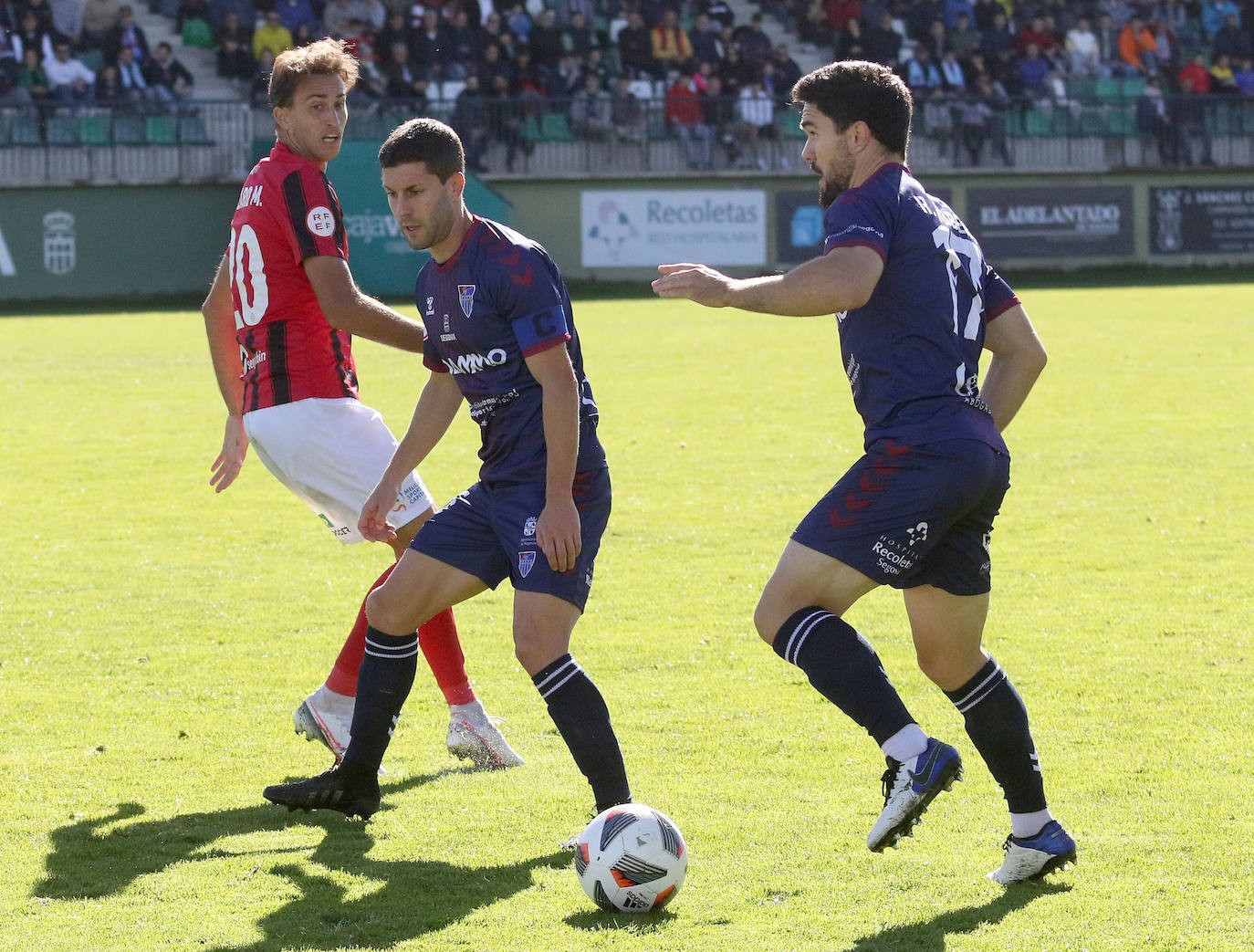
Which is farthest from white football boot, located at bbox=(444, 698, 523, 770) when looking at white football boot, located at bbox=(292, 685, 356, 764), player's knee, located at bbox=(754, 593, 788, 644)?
player's knee, located at bbox=(754, 593, 788, 644)

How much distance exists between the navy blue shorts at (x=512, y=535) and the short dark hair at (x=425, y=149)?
0.89 meters

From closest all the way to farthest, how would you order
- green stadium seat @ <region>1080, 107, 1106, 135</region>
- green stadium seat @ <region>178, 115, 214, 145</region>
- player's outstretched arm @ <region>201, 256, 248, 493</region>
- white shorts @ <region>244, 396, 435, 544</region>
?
white shorts @ <region>244, 396, 435, 544</region> → player's outstretched arm @ <region>201, 256, 248, 493</region> → green stadium seat @ <region>178, 115, 214, 145</region> → green stadium seat @ <region>1080, 107, 1106, 135</region>

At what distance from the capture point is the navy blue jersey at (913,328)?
3.88m

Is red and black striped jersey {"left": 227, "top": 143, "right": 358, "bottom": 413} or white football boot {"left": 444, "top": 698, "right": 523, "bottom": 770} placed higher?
red and black striped jersey {"left": 227, "top": 143, "right": 358, "bottom": 413}

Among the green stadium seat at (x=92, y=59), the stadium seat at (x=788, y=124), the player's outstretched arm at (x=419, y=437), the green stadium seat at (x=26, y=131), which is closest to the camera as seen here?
the player's outstretched arm at (x=419, y=437)

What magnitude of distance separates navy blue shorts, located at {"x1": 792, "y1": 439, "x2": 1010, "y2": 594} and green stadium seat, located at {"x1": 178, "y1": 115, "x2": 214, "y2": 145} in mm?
24519

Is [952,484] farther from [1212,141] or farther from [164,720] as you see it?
[1212,141]

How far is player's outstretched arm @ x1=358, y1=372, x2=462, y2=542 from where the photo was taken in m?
4.73

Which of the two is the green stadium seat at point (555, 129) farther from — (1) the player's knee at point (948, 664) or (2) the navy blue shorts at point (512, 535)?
(1) the player's knee at point (948, 664)

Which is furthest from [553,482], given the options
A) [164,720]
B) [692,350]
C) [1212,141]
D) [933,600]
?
[1212,141]

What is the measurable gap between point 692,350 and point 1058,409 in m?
5.62

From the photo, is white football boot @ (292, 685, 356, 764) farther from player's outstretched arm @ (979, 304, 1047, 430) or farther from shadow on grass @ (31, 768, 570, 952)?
player's outstretched arm @ (979, 304, 1047, 430)

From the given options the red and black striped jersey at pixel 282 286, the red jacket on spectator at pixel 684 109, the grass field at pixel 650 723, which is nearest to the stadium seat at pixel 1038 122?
the red jacket on spectator at pixel 684 109

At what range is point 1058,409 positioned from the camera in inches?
521
